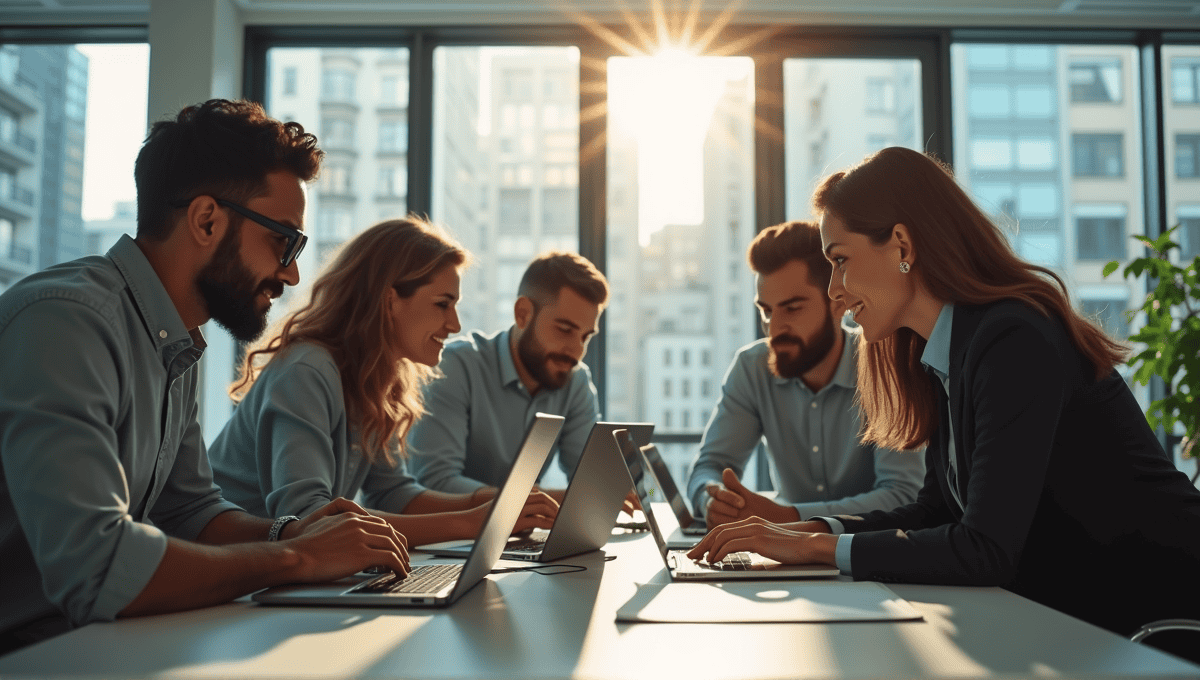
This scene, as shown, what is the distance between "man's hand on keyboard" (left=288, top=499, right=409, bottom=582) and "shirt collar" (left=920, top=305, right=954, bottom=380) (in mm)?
984

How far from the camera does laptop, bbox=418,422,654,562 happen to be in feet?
4.81

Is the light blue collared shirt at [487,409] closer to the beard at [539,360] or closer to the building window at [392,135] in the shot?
the beard at [539,360]

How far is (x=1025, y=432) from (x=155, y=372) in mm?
1310

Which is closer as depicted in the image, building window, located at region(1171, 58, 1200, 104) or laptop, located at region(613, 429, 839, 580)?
laptop, located at region(613, 429, 839, 580)

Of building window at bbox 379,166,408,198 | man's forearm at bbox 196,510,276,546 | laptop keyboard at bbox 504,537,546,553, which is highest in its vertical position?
building window at bbox 379,166,408,198

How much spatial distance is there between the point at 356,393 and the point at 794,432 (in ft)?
4.57

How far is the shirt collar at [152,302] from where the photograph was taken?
1.29 meters

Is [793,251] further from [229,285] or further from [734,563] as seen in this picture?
[229,285]

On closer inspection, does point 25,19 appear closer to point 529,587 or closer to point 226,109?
point 226,109

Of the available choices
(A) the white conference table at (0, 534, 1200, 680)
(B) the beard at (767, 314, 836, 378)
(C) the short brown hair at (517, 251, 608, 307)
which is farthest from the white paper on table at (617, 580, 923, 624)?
(C) the short brown hair at (517, 251, 608, 307)

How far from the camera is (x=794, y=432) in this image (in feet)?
8.98

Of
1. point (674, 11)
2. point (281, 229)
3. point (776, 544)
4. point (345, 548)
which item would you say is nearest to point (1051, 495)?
point (776, 544)

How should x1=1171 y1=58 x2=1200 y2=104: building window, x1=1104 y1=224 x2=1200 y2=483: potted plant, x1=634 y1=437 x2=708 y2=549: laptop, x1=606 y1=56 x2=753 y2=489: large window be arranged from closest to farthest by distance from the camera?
1. x1=634 y1=437 x2=708 y2=549: laptop
2. x1=1104 y1=224 x2=1200 y2=483: potted plant
3. x1=606 y1=56 x2=753 y2=489: large window
4. x1=1171 y1=58 x2=1200 y2=104: building window

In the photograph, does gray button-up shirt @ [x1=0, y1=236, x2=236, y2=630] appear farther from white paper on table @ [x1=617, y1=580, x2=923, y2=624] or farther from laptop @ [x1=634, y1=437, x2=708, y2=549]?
laptop @ [x1=634, y1=437, x2=708, y2=549]
